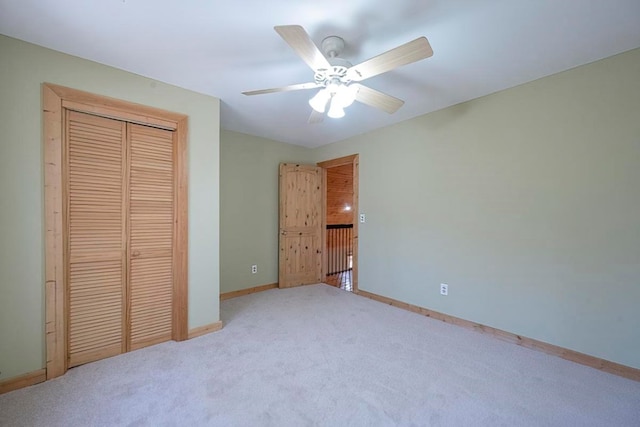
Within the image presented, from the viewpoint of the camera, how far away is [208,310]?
269 cm

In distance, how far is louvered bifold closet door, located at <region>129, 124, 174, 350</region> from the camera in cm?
233

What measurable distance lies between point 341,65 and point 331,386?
7.12 feet

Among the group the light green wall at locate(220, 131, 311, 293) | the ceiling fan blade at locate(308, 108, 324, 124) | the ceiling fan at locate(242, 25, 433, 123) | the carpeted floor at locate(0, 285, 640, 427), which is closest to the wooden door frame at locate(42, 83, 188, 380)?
the carpeted floor at locate(0, 285, 640, 427)

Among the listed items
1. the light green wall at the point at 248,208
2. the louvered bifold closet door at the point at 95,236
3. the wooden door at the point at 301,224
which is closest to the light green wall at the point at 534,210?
the wooden door at the point at 301,224

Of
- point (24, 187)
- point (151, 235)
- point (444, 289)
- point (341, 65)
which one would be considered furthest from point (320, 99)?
point (444, 289)

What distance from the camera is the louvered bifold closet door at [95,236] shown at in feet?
6.75

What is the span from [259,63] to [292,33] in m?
0.89

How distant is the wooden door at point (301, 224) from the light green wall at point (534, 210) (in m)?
1.52

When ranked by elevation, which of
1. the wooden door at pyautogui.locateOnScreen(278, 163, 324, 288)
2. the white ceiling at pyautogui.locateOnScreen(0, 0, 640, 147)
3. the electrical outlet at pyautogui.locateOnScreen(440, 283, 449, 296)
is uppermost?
the white ceiling at pyautogui.locateOnScreen(0, 0, 640, 147)

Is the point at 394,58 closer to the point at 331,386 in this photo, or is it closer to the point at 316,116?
the point at 316,116

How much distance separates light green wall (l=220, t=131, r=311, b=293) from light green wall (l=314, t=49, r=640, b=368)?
1967 mm

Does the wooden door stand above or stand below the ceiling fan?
below

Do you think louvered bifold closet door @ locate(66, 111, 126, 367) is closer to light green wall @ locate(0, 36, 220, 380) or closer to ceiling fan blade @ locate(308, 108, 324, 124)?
light green wall @ locate(0, 36, 220, 380)

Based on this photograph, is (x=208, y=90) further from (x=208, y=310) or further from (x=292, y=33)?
(x=208, y=310)
